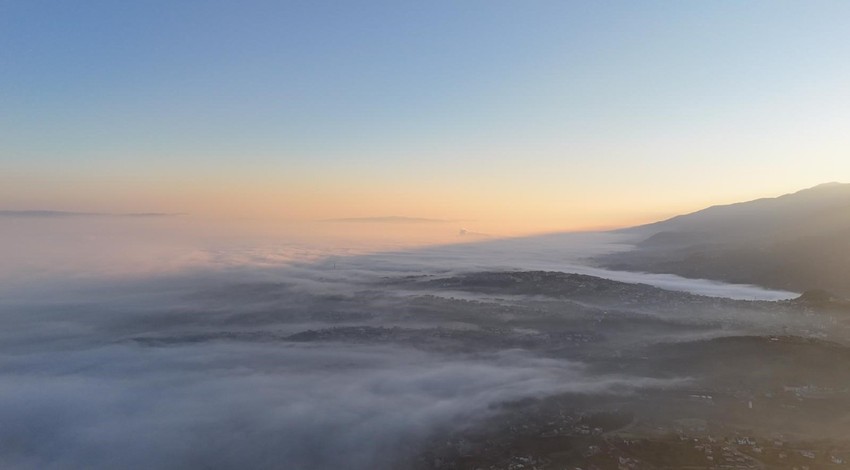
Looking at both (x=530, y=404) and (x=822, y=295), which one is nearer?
(x=530, y=404)

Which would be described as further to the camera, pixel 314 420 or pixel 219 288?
pixel 219 288

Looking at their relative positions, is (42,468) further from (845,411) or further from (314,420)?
(845,411)

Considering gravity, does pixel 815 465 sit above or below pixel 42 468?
above

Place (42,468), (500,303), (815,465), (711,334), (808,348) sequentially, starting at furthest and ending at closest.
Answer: (500,303) → (711,334) → (808,348) → (42,468) → (815,465)

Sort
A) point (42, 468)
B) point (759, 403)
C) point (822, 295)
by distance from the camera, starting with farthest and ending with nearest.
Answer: point (822, 295) < point (759, 403) < point (42, 468)

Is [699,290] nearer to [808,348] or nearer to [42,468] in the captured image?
[808,348]

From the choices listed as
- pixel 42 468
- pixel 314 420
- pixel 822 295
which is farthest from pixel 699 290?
pixel 42 468

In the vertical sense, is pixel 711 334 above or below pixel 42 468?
above

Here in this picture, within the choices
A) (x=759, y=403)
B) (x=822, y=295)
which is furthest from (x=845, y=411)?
(x=822, y=295)

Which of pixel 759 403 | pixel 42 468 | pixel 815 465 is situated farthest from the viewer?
pixel 759 403

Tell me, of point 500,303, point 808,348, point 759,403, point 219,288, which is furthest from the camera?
point 219,288
